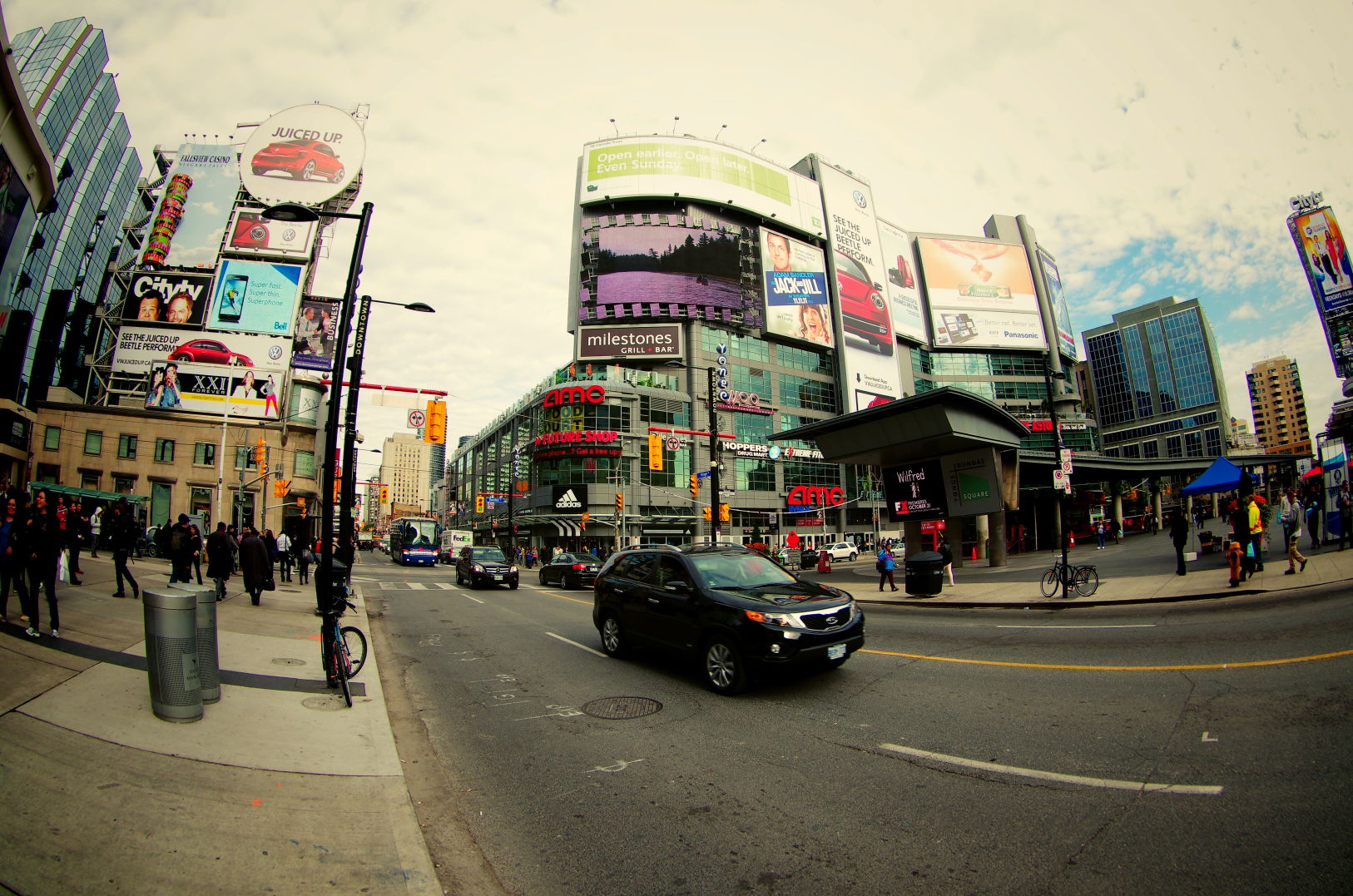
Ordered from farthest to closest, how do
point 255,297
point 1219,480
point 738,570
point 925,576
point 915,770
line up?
point 255,297
point 1219,480
point 925,576
point 738,570
point 915,770

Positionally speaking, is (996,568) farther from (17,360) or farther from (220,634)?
(17,360)

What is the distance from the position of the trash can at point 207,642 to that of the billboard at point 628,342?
5599 cm

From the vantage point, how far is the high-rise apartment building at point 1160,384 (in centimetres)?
12331

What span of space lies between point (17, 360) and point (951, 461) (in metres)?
54.1

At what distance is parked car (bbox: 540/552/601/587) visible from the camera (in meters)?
25.0

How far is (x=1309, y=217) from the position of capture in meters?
50.0

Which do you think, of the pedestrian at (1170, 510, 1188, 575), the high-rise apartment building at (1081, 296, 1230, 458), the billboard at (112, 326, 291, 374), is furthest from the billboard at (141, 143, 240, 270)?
the high-rise apartment building at (1081, 296, 1230, 458)

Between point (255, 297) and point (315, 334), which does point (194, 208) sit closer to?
point (255, 297)

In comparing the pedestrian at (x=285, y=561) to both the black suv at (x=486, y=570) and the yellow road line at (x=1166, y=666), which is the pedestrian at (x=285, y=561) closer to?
the black suv at (x=486, y=570)

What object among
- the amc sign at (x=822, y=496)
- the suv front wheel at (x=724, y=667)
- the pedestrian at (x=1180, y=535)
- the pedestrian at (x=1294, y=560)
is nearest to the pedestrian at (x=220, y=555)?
the suv front wheel at (x=724, y=667)

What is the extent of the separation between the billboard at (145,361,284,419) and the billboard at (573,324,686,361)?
2757 cm

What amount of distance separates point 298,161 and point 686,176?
3813 centimetres

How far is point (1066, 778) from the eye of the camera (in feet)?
14.2

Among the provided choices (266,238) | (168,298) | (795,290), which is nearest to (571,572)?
(168,298)
